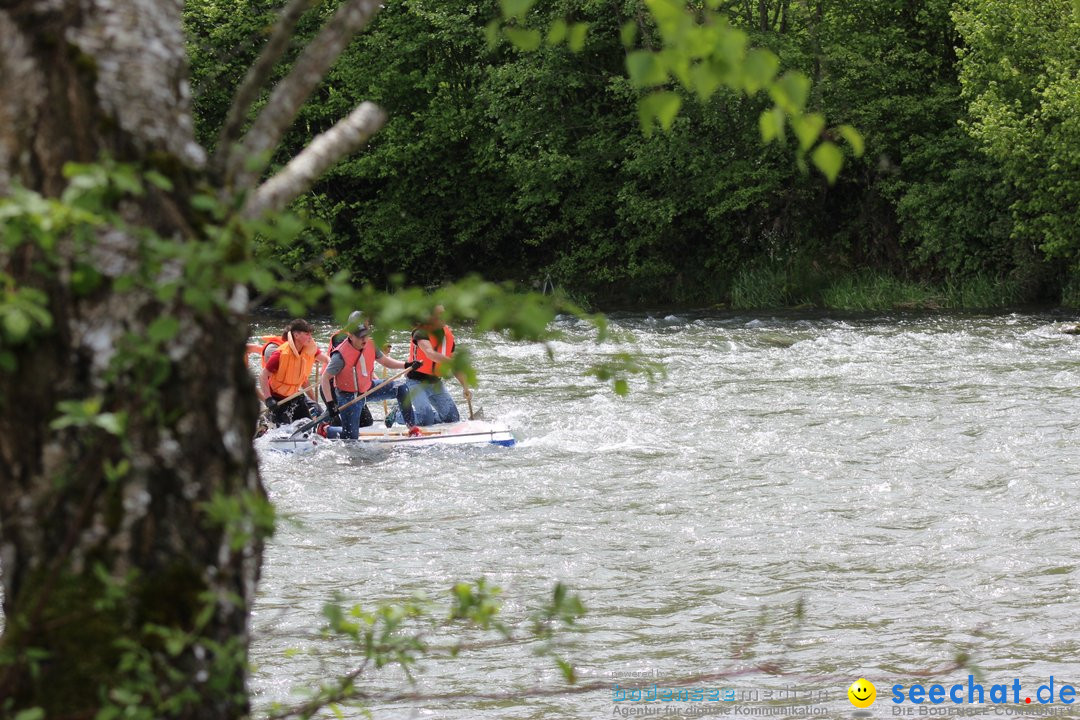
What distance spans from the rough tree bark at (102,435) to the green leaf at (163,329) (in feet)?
0.29

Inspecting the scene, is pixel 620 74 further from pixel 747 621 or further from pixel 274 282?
pixel 274 282

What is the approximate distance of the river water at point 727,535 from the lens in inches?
269

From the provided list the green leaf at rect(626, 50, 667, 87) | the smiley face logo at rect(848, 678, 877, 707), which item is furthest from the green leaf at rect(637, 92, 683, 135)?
the smiley face logo at rect(848, 678, 877, 707)

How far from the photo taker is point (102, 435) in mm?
2018

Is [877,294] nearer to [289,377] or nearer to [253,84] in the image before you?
[289,377]

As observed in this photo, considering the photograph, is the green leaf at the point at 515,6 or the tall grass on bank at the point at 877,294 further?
the tall grass on bank at the point at 877,294

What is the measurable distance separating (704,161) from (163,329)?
27.6 meters

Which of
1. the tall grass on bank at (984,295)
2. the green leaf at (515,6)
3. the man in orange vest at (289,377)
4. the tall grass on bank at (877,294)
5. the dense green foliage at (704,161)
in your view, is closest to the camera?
the green leaf at (515,6)

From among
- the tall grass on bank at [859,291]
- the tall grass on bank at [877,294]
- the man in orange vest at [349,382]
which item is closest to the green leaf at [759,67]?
the man in orange vest at [349,382]

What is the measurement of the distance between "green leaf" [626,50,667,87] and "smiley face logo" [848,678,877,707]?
515cm

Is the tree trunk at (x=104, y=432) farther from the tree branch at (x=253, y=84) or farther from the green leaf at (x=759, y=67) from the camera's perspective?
the green leaf at (x=759, y=67)

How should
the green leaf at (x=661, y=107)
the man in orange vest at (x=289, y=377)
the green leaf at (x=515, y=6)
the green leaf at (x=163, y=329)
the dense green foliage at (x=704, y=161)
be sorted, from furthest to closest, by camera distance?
the dense green foliage at (x=704, y=161) → the man in orange vest at (x=289, y=377) → the green leaf at (x=163, y=329) → the green leaf at (x=661, y=107) → the green leaf at (x=515, y=6)

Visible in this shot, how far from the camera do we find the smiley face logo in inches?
250


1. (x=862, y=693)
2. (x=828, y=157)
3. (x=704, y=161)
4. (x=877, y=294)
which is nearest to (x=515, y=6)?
(x=828, y=157)
